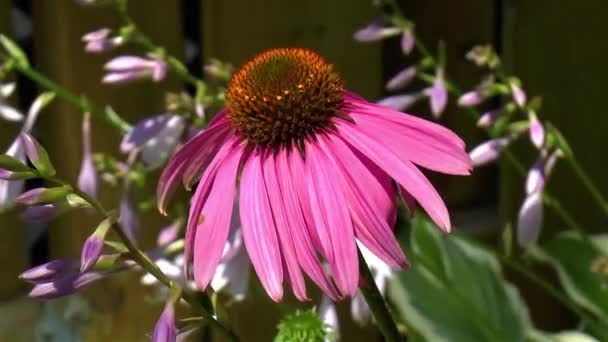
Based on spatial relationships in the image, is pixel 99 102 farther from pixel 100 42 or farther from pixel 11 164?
pixel 11 164

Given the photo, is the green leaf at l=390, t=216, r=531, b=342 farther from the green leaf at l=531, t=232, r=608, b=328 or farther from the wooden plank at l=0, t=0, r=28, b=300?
the wooden plank at l=0, t=0, r=28, b=300

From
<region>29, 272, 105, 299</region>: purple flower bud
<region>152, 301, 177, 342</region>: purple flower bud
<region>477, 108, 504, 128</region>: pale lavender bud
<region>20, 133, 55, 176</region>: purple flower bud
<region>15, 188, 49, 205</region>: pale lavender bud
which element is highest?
<region>20, 133, 55, 176</region>: purple flower bud

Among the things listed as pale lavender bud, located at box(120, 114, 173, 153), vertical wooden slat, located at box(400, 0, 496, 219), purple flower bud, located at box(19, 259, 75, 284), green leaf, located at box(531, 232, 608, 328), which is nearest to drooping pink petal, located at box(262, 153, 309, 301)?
purple flower bud, located at box(19, 259, 75, 284)

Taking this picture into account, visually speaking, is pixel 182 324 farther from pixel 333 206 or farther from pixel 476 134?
pixel 476 134

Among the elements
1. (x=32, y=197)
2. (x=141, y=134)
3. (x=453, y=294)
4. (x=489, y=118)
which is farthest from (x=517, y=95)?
(x=32, y=197)

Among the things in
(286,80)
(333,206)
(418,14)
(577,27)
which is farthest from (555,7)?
(333,206)

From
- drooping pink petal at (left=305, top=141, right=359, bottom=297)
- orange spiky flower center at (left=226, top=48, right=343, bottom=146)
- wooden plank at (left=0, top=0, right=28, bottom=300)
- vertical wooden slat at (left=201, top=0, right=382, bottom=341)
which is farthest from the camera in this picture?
vertical wooden slat at (left=201, top=0, right=382, bottom=341)
